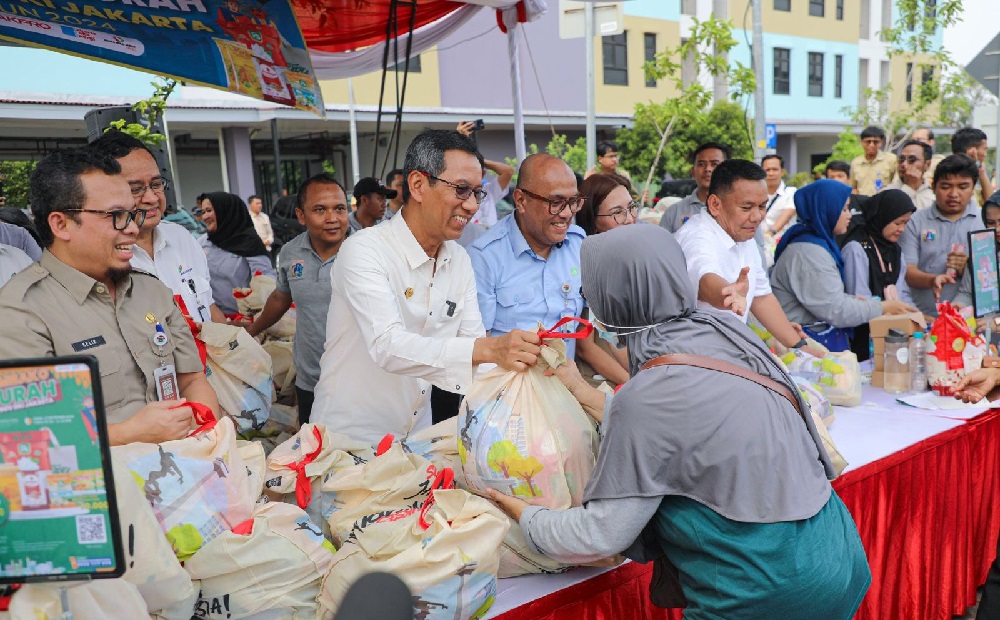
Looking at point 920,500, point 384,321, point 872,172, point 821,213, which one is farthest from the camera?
point 872,172

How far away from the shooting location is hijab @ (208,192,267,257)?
14.0ft

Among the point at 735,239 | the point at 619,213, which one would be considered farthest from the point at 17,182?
the point at 735,239

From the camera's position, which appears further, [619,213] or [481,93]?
[481,93]

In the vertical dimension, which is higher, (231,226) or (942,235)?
(231,226)

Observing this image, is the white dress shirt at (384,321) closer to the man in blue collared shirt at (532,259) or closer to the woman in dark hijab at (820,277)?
the man in blue collared shirt at (532,259)

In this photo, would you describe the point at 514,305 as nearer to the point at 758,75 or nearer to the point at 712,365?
the point at 712,365

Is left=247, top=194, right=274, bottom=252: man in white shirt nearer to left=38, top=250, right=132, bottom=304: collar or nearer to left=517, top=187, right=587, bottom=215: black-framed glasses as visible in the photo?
left=517, top=187, right=587, bottom=215: black-framed glasses

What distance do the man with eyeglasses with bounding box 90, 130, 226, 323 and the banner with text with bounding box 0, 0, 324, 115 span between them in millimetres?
995

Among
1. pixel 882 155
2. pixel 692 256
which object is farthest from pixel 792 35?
pixel 692 256

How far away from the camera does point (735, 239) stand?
3.26 m

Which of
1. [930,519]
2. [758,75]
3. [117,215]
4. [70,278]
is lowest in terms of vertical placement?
[930,519]

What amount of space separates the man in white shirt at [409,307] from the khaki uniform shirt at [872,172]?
7.10 m

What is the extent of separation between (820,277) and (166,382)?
2903 mm

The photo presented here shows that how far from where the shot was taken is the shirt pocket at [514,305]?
110 inches
